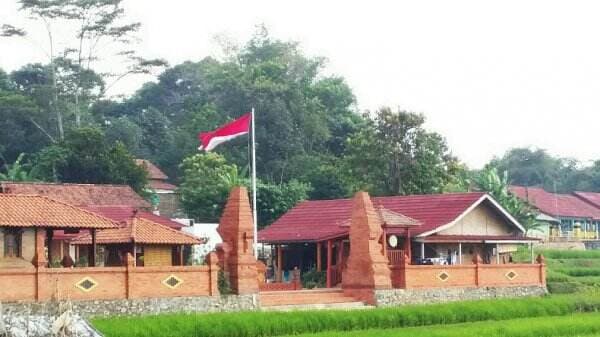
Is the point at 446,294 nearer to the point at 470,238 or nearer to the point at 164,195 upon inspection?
the point at 470,238

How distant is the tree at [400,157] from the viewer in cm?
5238

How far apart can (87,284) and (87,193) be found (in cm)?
2202

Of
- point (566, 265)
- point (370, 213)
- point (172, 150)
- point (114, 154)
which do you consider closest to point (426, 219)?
point (370, 213)

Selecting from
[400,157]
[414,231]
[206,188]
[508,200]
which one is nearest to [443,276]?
[414,231]

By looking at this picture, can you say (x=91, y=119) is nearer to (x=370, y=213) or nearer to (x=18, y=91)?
(x=18, y=91)

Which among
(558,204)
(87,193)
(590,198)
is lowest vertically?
(87,193)

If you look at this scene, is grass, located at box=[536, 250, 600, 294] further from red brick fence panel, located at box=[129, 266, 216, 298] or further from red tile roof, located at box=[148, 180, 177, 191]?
red tile roof, located at box=[148, 180, 177, 191]

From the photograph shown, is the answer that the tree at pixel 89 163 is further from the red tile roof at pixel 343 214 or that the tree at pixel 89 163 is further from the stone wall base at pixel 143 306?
the stone wall base at pixel 143 306

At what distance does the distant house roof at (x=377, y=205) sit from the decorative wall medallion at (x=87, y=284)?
12.9 metres

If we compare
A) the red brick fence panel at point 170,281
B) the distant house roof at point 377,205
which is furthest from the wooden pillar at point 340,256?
the red brick fence panel at point 170,281

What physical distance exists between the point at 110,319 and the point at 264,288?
8.66 metres

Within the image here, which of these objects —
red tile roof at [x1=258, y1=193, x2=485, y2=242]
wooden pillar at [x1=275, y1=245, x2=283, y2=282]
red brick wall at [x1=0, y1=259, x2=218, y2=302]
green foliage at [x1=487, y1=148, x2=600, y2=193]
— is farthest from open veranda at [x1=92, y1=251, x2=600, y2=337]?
green foliage at [x1=487, y1=148, x2=600, y2=193]

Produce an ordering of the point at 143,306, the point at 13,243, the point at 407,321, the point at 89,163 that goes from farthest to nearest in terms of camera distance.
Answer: the point at 89,163 → the point at 407,321 → the point at 13,243 → the point at 143,306

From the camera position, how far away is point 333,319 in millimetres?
30109
